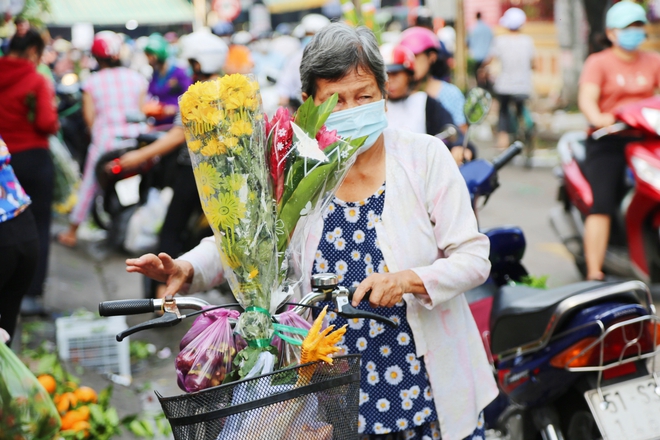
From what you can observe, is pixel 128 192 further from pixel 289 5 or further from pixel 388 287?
pixel 289 5

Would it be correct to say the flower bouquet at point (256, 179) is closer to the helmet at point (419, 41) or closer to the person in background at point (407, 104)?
the person in background at point (407, 104)

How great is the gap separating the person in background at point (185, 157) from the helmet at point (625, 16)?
274 centimetres

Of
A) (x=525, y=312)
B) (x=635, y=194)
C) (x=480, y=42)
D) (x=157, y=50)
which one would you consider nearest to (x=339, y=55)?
(x=525, y=312)

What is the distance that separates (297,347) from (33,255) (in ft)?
6.73

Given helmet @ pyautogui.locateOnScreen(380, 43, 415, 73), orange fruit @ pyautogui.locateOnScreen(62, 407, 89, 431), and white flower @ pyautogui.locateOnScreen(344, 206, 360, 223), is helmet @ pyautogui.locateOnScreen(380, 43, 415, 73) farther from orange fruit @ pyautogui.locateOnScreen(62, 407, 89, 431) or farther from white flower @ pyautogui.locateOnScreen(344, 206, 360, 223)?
white flower @ pyautogui.locateOnScreen(344, 206, 360, 223)

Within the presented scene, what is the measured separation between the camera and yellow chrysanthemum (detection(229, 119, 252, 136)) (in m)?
1.89

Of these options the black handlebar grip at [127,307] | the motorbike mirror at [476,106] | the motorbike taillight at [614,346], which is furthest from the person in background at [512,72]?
the black handlebar grip at [127,307]

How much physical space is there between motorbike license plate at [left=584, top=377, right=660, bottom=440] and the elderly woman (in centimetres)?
47

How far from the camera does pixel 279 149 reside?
203 centimetres

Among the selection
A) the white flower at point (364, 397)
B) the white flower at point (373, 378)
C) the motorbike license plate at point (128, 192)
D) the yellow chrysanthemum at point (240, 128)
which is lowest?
the motorbike license plate at point (128, 192)

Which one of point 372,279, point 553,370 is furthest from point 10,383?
point 553,370

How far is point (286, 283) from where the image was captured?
7.01ft

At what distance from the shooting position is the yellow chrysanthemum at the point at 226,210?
192 centimetres

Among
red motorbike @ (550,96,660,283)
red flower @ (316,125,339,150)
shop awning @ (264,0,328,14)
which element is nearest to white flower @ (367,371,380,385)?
red flower @ (316,125,339,150)
